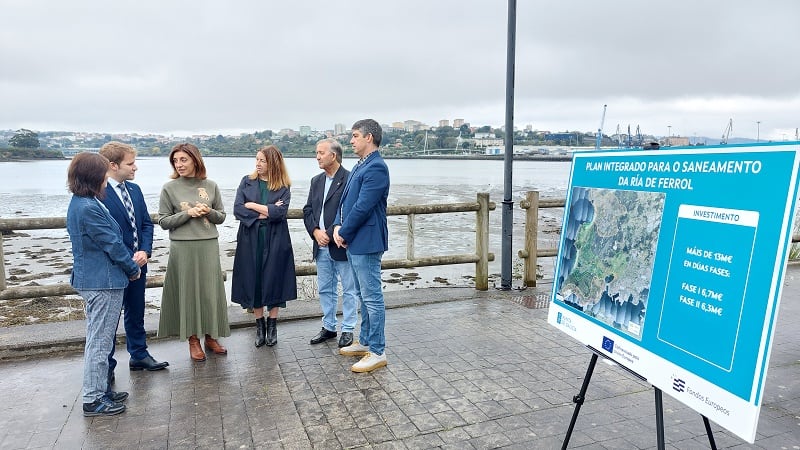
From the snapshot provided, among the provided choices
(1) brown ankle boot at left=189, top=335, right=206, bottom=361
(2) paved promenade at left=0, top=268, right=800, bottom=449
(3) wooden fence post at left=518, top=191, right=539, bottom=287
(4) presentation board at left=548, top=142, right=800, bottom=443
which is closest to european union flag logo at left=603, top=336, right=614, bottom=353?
(4) presentation board at left=548, top=142, right=800, bottom=443

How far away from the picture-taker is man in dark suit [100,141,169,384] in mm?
4285

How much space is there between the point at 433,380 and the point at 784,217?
294 centimetres

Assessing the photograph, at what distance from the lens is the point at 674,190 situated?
255 cm

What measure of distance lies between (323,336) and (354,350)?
0.53 meters

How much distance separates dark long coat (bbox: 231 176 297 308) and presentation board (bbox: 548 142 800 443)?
289 cm

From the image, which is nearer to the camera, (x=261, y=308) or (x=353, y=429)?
(x=353, y=429)

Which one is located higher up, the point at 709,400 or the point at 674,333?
the point at 674,333

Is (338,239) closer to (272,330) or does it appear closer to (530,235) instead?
(272,330)

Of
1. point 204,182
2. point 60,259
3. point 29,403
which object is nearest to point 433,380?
point 204,182

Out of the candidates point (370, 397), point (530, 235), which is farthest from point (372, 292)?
point (530, 235)

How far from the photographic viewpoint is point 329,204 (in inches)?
200

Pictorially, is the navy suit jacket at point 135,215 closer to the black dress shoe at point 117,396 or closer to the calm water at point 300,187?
the black dress shoe at point 117,396

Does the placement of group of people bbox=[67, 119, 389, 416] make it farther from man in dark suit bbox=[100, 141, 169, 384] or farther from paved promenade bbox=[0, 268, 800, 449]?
paved promenade bbox=[0, 268, 800, 449]

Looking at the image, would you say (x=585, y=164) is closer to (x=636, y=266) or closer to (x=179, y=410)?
(x=636, y=266)
